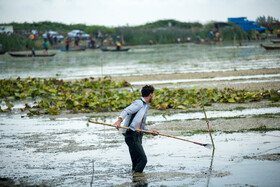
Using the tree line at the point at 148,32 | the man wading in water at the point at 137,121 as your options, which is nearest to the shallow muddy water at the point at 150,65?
the man wading in water at the point at 137,121

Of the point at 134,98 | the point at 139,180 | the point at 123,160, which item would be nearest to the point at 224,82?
the point at 134,98

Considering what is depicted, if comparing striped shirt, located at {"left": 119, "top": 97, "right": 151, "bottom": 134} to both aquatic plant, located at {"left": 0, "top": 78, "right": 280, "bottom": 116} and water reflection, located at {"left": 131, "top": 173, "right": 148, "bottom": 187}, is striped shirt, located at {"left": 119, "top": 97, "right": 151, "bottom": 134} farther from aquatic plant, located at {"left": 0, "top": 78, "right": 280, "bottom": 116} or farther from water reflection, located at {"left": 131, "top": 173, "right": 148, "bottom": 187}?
aquatic plant, located at {"left": 0, "top": 78, "right": 280, "bottom": 116}

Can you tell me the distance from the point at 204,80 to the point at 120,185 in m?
13.2

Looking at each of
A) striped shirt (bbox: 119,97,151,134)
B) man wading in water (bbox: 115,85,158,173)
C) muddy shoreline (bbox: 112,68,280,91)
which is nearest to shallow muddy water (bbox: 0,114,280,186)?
man wading in water (bbox: 115,85,158,173)

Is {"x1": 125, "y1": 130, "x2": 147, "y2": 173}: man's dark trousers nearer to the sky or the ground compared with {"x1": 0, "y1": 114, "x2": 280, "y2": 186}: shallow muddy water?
nearer to the sky

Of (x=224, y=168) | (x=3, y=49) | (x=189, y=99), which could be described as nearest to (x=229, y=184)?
(x=224, y=168)

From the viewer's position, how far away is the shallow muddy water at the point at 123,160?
654 centimetres

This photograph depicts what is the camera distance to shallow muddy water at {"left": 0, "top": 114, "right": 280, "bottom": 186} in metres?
6.54

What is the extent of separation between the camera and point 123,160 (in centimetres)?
775

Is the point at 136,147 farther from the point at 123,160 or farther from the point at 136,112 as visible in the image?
the point at 123,160

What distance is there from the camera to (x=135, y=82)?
782 inches

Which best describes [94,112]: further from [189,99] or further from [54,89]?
[54,89]

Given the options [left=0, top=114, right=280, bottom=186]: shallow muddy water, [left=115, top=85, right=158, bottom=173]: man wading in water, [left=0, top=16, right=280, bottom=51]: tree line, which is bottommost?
[left=0, top=114, right=280, bottom=186]: shallow muddy water

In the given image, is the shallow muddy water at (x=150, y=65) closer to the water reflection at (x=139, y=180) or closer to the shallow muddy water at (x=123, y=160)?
the shallow muddy water at (x=123, y=160)
